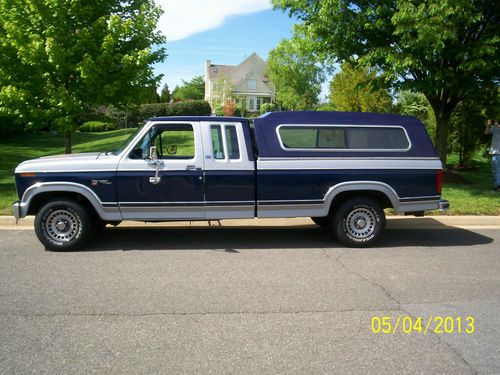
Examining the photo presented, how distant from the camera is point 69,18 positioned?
1116 cm

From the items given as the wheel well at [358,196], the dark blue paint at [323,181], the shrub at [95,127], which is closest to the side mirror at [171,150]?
the dark blue paint at [323,181]

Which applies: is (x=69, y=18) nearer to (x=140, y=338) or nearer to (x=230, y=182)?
(x=230, y=182)

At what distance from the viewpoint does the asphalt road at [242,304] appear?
11.1 feet

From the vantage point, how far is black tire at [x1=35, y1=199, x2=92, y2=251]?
6328mm

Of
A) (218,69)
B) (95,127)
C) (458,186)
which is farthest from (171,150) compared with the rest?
(218,69)

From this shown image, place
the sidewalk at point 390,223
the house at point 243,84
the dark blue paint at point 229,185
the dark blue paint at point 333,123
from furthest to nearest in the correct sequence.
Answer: the house at point 243,84
the sidewalk at point 390,223
the dark blue paint at point 333,123
the dark blue paint at point 229,185

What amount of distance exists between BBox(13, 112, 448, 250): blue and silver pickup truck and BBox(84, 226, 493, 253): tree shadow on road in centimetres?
48

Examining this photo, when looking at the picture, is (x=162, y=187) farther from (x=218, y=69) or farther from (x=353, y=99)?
(x=218, y=69)

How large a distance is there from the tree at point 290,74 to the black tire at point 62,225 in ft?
178

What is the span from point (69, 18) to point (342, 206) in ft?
→ 28.6

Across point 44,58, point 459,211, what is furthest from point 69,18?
point 459,211

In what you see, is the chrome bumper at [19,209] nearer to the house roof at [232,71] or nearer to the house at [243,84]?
the house at [243,84]

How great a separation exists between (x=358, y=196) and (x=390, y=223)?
6.56ft

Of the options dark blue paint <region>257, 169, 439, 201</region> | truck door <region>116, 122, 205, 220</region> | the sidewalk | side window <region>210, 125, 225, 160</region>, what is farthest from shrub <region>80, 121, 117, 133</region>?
dark blue paint <region>257, 169, 439, 201</region>
